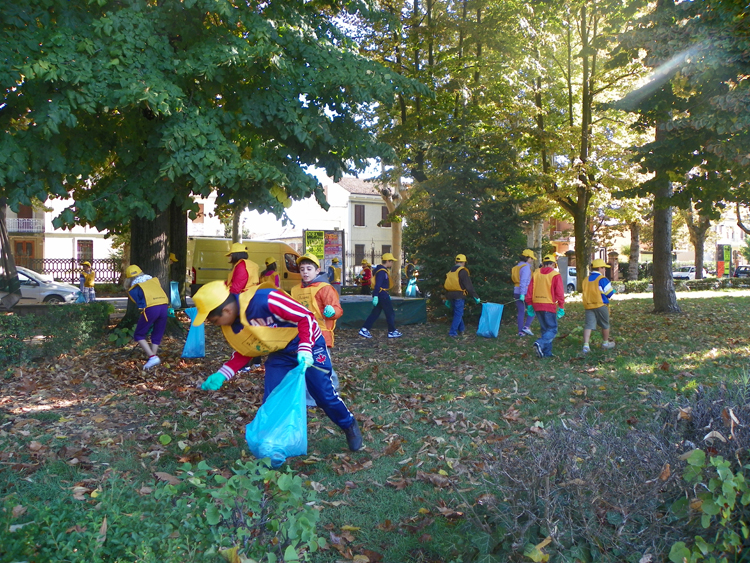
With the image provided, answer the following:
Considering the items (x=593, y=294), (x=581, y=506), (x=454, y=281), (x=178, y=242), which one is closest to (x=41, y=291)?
(x=178, y=242)

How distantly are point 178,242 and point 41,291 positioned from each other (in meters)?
8.84

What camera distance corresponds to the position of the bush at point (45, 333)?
27.8 ft

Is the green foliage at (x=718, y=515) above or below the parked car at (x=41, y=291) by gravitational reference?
below

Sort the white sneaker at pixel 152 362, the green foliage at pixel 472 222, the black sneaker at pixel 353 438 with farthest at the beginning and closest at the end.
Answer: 1. the green foliage at pixel 472 222
2. the white sneaker at pixel 152 362
3. the black sneaker at pixel 353 438

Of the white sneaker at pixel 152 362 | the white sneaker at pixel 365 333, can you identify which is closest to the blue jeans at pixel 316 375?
the white sneaker at pixel 152 362

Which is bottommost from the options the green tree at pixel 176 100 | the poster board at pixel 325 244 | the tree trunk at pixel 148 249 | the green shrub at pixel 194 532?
the green shrub at pixel 194 532

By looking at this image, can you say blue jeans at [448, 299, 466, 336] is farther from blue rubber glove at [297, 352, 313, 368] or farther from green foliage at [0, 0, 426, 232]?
blue rubber glove at [297, 352, 313, 368]

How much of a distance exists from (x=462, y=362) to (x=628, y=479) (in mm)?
6569

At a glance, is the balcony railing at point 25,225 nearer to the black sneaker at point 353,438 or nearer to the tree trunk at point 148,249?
the tree trunk at point 148,249

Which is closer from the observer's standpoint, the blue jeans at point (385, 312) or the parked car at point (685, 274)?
the blue jeans at point (385, 312)

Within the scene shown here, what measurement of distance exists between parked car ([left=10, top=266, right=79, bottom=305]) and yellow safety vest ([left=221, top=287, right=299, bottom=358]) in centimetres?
1827

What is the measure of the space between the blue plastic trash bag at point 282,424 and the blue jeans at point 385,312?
7.91 meters

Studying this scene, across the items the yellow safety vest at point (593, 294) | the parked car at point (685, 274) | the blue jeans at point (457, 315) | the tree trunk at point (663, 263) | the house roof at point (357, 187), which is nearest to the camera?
the yellow safety vest at point (593, 294)

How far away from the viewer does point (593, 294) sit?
32.9ft
